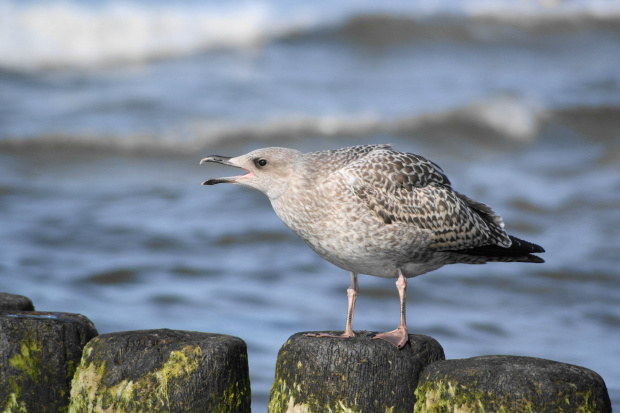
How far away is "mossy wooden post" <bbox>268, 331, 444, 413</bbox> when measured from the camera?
134 inches

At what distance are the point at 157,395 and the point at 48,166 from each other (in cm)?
1076

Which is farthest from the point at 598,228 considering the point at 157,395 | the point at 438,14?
the point at 438,14

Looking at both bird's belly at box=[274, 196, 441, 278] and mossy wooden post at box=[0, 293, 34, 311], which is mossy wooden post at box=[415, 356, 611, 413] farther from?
mossy wooden post at box=[0, 293, 34, 311]

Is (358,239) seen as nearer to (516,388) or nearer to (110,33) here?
(516,388)

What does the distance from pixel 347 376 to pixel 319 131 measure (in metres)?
12.7

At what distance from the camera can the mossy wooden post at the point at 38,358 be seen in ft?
11.7

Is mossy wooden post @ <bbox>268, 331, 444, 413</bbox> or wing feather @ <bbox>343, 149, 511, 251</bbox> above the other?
wing feather @ <bbox>343, 149, 511, 251</bbox>

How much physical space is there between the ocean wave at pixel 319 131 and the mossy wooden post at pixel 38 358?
11113 millimetres

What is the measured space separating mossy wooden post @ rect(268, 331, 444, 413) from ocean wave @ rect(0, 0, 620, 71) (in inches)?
709

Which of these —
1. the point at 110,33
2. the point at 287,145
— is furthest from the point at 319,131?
the point at 110,33

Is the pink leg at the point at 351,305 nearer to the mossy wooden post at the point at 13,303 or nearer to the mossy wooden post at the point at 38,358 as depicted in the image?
the mossy wooden post at the point at 38,358

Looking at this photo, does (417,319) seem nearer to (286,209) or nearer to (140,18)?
(286,209)

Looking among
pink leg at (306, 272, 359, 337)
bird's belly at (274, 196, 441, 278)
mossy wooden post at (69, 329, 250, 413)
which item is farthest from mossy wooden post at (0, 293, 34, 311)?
pink leg at (306, 272, 359, 337)

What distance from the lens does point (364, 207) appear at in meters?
4.17
